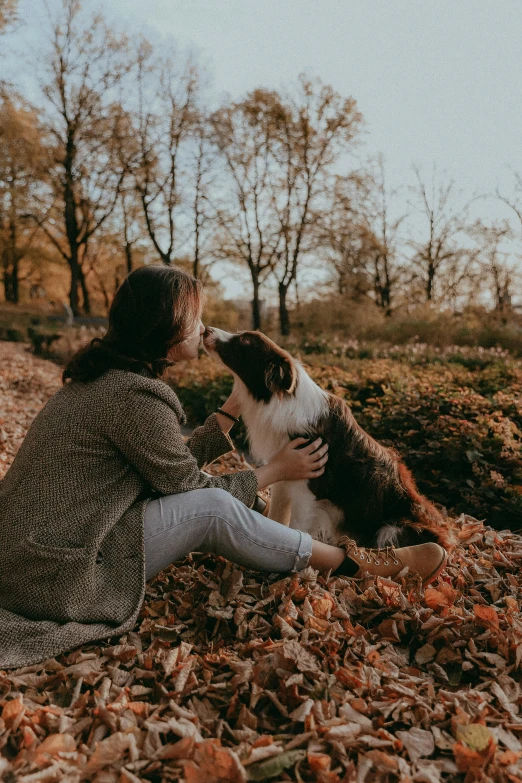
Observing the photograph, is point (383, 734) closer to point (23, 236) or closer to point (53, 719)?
point (53, 719)

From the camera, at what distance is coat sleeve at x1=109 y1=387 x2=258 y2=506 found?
2588mm

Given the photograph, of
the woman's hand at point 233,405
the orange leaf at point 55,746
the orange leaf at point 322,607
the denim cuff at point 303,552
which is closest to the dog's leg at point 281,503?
the woman's hand at point 233,405

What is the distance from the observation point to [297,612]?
285 centimetres

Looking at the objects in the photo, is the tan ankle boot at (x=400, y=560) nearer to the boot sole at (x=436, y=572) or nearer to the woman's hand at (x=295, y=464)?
the boot sole at (x=436, y=572)

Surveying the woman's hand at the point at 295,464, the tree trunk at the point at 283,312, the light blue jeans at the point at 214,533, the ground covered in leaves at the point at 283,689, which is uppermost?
the tree trunk at the point at 283,312

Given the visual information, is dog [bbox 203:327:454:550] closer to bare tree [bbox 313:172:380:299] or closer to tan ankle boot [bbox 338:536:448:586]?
tan ankle boot [bbox 338:536:448:586]

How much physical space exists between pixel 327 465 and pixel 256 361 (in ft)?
2.49

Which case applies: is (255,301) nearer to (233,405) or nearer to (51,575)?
(233,405)

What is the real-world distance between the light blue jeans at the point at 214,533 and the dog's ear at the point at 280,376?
2.83 feet

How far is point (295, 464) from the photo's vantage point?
3277mm

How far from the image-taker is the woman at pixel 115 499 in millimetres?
2475

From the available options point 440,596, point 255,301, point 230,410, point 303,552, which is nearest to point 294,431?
point 230,410

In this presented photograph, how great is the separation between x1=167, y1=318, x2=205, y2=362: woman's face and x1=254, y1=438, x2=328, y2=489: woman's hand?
0.70m

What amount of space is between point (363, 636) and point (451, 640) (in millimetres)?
415
